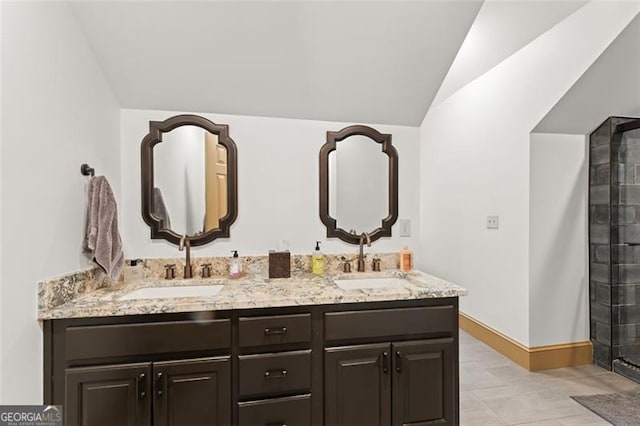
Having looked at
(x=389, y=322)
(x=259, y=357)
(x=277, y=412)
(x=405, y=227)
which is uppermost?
(x=405, y=227)

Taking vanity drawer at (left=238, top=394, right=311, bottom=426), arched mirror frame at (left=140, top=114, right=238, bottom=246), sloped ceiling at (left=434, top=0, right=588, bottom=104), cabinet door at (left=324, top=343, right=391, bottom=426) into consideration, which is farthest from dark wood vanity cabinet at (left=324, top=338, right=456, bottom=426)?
sloped ceiling at (left=434, top=0, right=588, bottom=104)

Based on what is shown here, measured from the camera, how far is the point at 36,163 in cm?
129

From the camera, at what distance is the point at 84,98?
162 cm

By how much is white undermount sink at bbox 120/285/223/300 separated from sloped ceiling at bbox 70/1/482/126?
3.50ft

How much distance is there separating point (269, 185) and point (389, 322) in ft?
3.64

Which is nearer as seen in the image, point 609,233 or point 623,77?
point 623,77

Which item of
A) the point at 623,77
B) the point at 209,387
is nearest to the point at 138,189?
the point at 209,387

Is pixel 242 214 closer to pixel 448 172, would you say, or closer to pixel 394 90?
pixel 394 90

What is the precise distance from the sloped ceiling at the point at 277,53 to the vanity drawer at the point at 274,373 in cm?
143

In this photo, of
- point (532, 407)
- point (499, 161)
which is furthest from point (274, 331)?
point (499, 161)

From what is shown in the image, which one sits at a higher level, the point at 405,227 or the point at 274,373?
the point at 405,227

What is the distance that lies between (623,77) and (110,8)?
3220mm

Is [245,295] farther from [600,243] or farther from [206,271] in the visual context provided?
[600,243]

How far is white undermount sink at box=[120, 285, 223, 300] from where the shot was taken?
5.85ft
